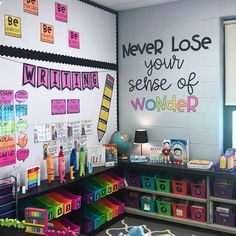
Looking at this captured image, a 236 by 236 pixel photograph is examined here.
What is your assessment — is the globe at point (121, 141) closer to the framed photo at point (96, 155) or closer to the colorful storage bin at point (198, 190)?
the framed photo at point (96, 155)

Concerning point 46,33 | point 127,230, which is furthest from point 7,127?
point 127,230

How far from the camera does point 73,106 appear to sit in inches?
146

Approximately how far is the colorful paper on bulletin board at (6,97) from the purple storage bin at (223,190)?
237 centimetres

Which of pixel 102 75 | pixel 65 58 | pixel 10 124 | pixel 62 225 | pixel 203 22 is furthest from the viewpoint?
pixel 102 75

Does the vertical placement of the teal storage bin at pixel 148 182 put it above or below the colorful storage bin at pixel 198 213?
above

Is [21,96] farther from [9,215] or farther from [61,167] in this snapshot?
[9,215]

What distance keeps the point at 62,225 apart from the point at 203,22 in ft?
9.21

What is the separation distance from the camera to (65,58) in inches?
141

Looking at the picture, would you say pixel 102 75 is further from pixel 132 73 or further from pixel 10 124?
pixel 10 124

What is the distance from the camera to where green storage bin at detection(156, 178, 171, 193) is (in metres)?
3.90

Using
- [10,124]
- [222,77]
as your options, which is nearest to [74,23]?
[10,124]

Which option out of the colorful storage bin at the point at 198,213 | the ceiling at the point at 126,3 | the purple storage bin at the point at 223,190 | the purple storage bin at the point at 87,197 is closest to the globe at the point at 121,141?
the purple storage bin at the point at 87,197

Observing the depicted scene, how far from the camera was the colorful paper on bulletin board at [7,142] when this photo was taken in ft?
9.50

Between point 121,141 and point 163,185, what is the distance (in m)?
0.77
